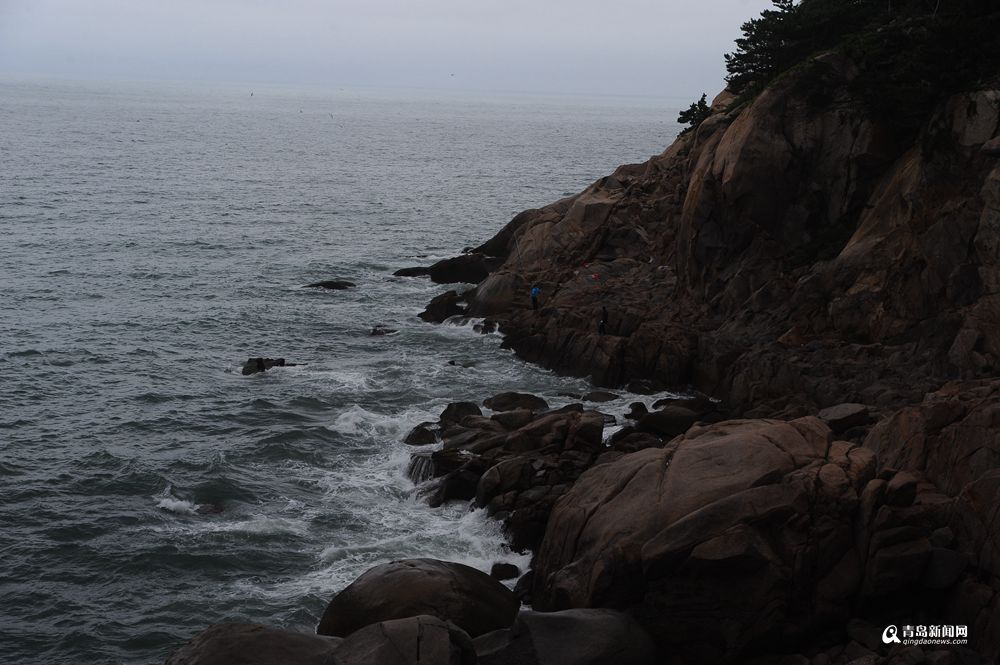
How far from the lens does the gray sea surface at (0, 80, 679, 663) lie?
1065 inches

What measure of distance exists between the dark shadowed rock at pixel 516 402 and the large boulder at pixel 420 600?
15.9 m

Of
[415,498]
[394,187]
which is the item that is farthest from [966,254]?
[394,187]

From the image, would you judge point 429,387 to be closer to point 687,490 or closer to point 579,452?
point 579,452

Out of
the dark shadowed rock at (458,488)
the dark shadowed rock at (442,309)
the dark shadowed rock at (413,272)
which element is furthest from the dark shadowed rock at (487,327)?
the dark shadowed rock at (458,488)

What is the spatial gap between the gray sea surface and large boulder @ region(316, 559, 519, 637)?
295 centimetres

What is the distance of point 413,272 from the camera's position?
66.8 m

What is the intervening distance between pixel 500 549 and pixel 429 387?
16.4 m

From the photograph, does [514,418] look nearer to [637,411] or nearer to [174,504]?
[637,411]

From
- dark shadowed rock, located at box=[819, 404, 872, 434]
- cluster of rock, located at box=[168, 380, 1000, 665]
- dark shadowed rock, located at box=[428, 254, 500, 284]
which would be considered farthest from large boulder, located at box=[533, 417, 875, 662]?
dark shadowed rock, located at box=[428, 254, 500, 284]

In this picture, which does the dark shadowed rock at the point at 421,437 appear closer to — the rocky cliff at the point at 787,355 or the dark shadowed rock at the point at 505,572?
the rocky cliff at the point at 787,355

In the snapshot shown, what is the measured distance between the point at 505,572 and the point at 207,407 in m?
19.6

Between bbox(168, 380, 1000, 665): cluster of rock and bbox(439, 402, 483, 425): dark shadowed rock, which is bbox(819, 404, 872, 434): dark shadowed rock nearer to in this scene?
bbox(168, 380, 1000, 665): cluster of rock

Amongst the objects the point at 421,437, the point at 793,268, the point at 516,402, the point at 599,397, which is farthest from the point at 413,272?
the point at 793,268

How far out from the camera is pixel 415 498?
32469 millimetres
